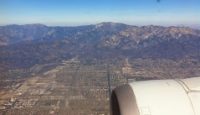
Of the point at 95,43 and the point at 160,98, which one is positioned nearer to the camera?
the point at 160,98

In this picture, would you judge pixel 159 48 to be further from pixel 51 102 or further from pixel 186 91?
pixel 186 91

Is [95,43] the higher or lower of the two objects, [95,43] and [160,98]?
the lower

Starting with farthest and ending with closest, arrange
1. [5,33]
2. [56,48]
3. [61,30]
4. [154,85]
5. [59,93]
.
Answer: [61,30] → [5,33] → [56,48] → [59,93] → [154,85]

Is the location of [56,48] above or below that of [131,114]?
below

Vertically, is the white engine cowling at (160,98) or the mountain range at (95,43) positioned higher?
the white engine cowling at (160,98)

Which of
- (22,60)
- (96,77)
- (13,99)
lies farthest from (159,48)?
(13,99)

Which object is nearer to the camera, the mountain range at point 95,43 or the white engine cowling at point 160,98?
the white engine cowling at point 160,98

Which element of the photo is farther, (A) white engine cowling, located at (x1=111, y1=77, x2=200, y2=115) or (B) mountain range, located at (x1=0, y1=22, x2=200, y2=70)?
(B) mountain range, located at (x1=0, y1=22, x2=200, y2=70)

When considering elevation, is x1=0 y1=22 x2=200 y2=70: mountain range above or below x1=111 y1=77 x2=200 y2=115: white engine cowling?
below
